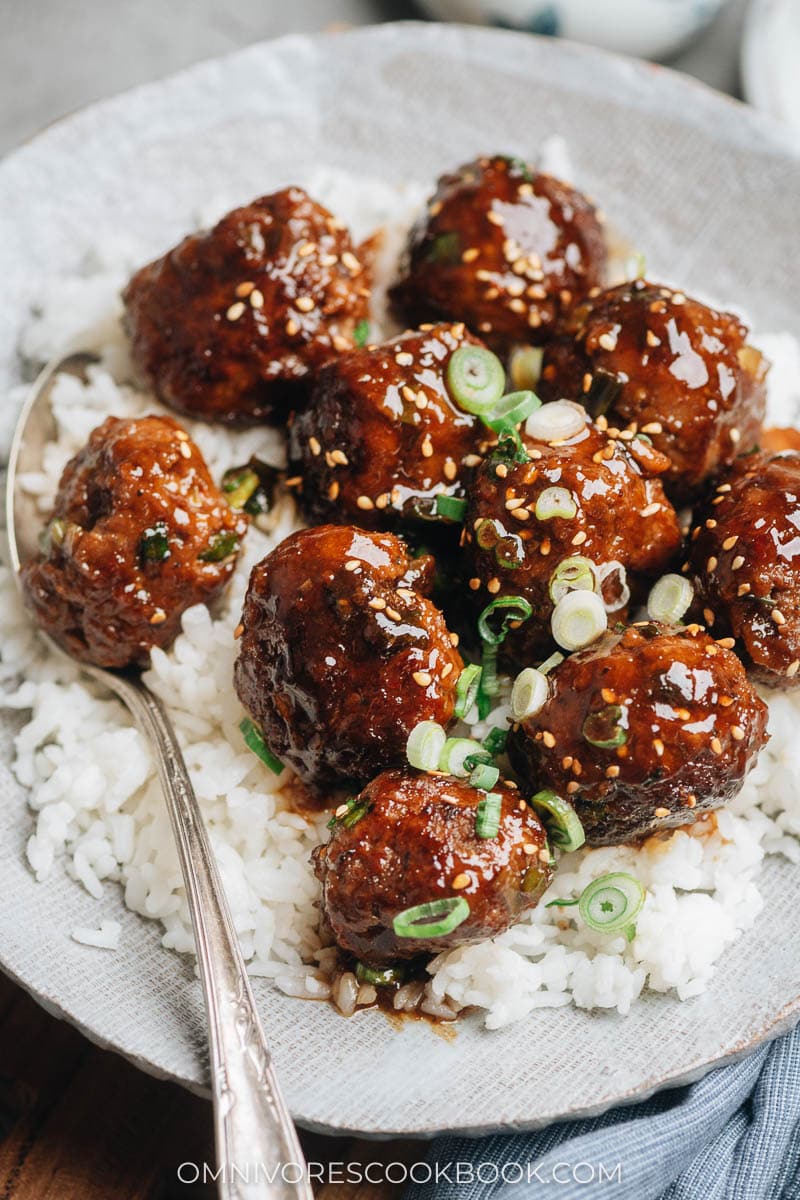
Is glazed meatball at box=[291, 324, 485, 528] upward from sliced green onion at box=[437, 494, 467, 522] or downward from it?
upward

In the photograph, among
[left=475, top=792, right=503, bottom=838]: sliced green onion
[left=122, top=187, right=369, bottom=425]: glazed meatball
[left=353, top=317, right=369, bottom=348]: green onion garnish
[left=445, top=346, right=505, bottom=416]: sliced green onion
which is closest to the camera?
[left=475, top=792, right=503, bottom=838]: sliced green onion

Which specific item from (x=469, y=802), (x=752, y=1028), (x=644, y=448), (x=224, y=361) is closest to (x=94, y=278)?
(x=224, y=361)

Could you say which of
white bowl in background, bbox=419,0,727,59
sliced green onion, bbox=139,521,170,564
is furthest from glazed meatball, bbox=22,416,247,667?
white bowl in background, bbox=419,0,727,59

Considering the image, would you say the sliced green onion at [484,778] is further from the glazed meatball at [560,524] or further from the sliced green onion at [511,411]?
the sliced green onion at [511,411]

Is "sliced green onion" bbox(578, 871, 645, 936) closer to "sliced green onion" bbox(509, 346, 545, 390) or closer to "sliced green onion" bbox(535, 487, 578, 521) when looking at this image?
"sliced green onion" bbox(535, 487, 578, 521)

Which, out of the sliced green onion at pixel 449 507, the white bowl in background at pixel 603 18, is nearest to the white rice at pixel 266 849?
the sliced green onion at pixel 449 507

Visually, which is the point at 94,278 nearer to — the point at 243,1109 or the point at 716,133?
the point at 716,133
